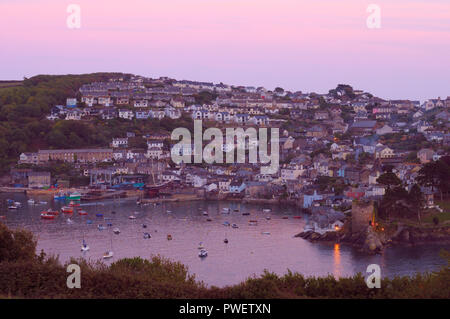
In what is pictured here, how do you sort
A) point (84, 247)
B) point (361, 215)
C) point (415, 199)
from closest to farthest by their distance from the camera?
point (84, 247) < point (361, 215) < point (415, 199)

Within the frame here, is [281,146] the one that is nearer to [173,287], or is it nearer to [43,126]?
[43,126]

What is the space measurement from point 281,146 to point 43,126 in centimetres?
940

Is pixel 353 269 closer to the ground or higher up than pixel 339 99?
closer to the ground

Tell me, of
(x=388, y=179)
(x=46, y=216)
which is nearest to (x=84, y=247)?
(x=46, y=216)

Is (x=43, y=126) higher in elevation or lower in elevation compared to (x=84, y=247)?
higher

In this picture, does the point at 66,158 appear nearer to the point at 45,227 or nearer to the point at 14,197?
the point at 14,197

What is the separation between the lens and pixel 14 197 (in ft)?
71.7

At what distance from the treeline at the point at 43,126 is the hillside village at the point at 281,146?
1.81ft

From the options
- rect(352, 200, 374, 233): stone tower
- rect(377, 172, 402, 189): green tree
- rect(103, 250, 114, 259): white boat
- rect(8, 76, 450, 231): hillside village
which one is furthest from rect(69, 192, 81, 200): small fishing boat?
rect(352, 200, 374, 233): stone tower

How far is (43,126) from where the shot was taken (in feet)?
93.5

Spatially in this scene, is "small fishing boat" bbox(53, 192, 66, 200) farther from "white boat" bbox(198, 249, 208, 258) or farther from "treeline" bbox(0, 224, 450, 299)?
"treeline" bbox(0, 224, 450, 299)

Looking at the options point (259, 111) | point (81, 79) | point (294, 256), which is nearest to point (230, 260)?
point (294, 256)

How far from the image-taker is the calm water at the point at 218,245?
12.1 m

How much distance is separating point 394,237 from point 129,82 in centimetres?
2724
